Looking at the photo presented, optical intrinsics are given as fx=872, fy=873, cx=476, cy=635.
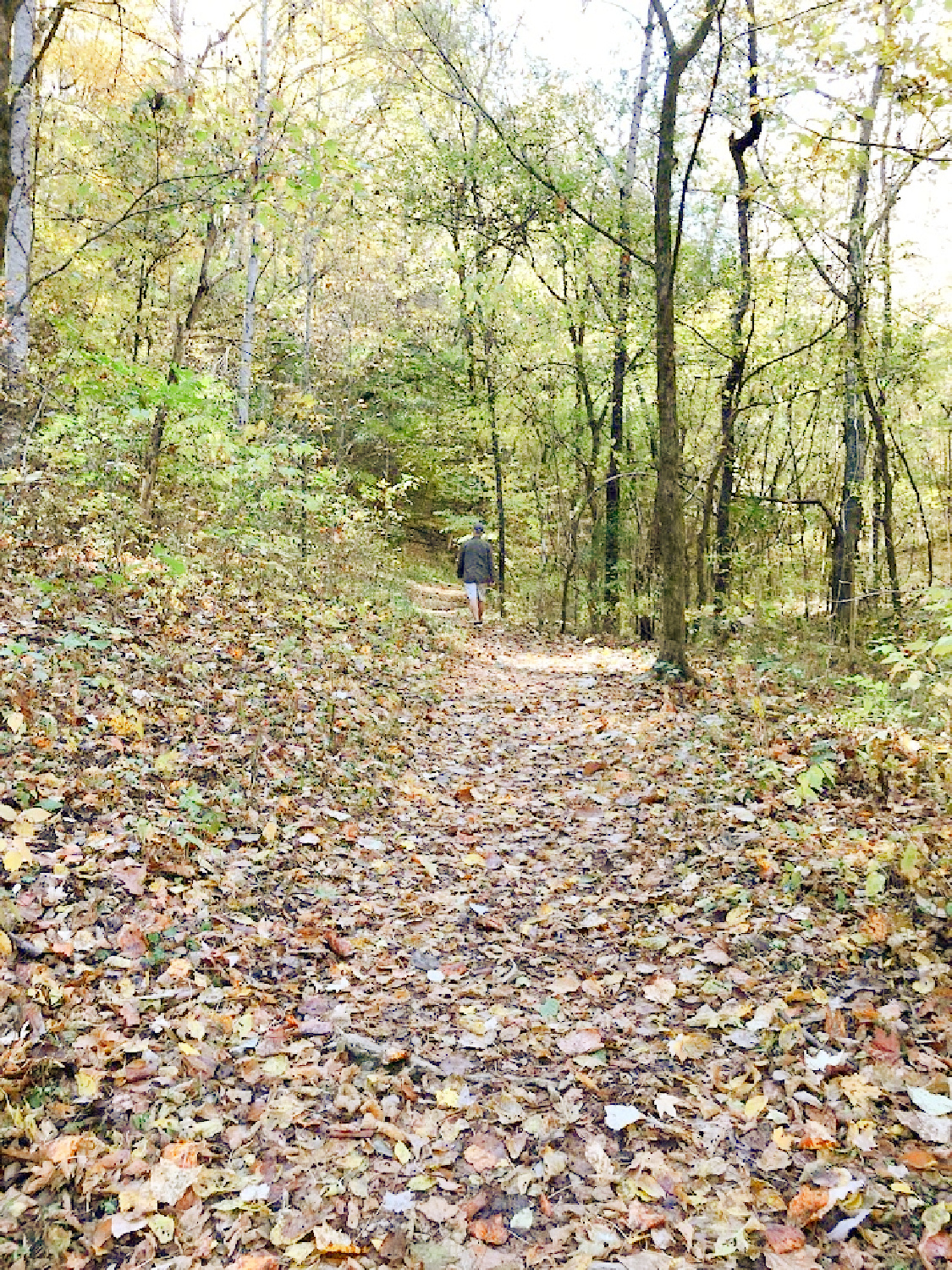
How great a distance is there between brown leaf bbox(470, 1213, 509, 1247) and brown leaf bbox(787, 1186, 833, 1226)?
98 cm

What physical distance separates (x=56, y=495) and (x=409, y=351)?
13.6 m

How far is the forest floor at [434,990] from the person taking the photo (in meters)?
2.99

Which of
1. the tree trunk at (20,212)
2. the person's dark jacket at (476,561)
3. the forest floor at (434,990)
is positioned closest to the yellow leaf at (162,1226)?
the forest floor at (434,990)

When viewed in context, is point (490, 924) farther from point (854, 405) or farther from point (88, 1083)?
point (854, 405)

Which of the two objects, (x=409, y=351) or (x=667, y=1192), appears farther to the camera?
(x=409, y=351)

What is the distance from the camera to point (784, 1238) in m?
2.88

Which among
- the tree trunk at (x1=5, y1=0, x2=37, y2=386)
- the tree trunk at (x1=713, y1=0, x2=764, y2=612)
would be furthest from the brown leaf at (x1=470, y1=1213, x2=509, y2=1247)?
the tree trunk at (x1=713, y1=0, x2=764, y2=612)

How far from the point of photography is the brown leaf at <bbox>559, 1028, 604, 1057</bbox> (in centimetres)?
398

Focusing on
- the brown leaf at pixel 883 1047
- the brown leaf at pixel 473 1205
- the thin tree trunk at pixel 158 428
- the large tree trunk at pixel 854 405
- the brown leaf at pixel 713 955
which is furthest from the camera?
the large tree trunk at pixel 854 405

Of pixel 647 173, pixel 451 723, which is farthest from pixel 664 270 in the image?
pixel 647 173

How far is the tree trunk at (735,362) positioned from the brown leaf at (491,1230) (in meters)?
10.8

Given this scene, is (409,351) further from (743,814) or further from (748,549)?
(743,814)

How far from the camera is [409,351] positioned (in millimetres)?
21234

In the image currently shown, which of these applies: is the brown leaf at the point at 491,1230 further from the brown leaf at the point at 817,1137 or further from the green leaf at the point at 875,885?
the green leaf at the point at 875,885
